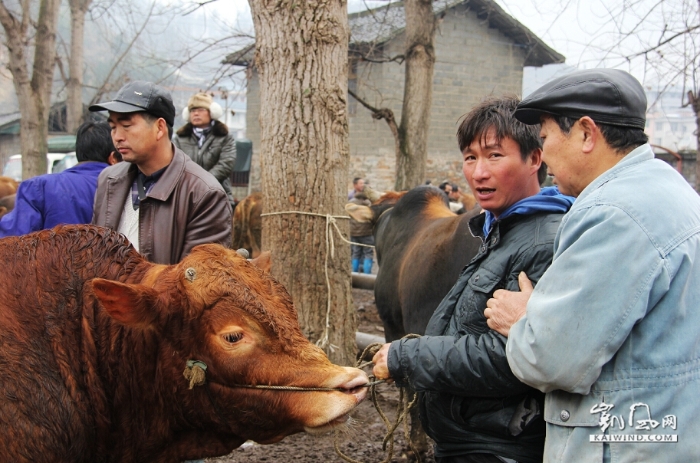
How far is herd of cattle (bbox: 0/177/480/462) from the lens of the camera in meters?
2.16

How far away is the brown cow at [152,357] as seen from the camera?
217 centimetres

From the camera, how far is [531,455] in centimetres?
223

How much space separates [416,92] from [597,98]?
984cm

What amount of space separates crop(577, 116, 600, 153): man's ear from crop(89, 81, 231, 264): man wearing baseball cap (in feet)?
6.18

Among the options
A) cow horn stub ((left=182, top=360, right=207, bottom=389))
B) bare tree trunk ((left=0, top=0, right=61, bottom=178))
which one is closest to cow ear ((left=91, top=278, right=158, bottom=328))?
cow horn stub ((left=182, top=360, right=207, bottom=389))

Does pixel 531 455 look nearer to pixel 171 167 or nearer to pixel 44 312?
pixel 44 312

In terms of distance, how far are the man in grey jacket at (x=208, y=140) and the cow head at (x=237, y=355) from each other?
5.67 m

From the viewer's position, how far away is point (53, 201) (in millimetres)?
3555

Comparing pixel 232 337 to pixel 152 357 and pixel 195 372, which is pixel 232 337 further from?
pixel 152 357

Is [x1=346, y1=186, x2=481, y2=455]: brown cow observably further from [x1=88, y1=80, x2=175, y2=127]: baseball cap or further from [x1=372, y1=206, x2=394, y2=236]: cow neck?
[x1=88, y1=80, x2=175, y2=127]: baseball cap

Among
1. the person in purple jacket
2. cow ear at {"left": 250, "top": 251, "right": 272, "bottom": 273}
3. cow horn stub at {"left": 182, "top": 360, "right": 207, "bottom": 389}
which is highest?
the person in purple jacket

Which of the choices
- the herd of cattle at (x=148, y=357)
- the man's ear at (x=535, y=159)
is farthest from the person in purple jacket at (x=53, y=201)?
the man's ear at (x=535, y=159)

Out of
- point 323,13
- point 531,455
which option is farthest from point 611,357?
point 323,13

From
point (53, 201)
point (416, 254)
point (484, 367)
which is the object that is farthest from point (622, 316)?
point (416, 254)
